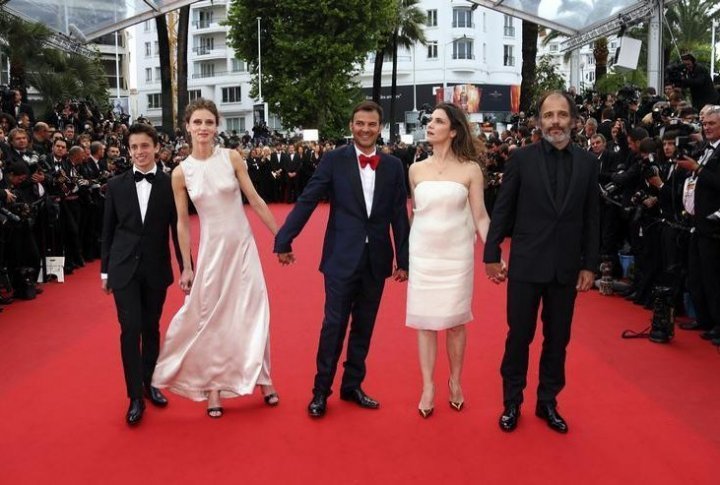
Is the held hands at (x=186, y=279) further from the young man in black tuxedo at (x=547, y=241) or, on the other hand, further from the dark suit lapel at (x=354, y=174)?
the young man in black tuxedo at (x=547, y=241)

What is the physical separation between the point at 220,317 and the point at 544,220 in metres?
2.08

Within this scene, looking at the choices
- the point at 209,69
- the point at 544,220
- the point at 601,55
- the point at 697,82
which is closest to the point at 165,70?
the point at 601,55

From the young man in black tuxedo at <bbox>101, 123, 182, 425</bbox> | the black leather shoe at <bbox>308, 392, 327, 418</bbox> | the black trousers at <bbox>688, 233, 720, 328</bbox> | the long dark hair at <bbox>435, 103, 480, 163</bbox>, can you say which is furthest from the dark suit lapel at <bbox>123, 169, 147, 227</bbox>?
the black trousers at <bbox>688, 233, 720, 328</bbox>

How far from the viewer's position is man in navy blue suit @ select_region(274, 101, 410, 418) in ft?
16.6

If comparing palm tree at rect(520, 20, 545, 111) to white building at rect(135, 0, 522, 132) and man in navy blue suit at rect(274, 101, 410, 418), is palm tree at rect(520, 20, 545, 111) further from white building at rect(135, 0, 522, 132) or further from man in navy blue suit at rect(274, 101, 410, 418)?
white building at rect(135, 0, 522, 132)

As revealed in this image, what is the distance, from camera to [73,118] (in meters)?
17.0

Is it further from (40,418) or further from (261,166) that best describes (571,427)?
(261,166)

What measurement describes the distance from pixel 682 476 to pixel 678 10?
38.1m

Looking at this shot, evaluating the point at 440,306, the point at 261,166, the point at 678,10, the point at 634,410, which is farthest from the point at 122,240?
the point at 678,10

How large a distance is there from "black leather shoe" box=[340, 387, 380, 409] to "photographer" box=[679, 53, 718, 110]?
8111 millimetres

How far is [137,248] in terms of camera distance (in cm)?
509

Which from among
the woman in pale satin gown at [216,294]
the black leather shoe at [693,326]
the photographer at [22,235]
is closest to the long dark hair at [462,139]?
the woman in pale satin gown at [216,294]

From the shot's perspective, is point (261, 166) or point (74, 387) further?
point (261, 166)

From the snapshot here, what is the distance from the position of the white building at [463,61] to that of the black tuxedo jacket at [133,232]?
61335 mm
